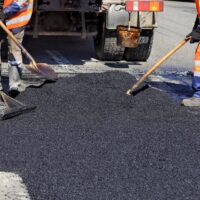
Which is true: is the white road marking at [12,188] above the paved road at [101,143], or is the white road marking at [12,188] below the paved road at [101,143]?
above

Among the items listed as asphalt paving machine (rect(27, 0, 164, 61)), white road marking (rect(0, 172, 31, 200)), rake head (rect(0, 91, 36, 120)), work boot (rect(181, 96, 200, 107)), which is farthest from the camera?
asphalt paving machine (rect(27, 0, 164, 61))

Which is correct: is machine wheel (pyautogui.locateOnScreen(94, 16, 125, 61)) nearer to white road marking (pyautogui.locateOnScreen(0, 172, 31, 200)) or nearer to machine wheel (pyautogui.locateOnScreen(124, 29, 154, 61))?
machine wheel (pyautogui.locateOnScreen(124, 29, 154, 61))

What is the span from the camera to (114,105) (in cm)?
609

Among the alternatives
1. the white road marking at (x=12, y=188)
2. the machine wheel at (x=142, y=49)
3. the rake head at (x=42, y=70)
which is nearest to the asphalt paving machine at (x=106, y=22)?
the machine wheel at (x=142, y=49)

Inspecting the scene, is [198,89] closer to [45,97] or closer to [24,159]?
[45,97]

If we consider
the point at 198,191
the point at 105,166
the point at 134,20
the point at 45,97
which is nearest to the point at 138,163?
the point at 105,166

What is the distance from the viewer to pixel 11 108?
548cm

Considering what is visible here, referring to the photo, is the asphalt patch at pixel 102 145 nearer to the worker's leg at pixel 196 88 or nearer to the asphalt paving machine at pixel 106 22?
the worker's leg at pixel 196 88

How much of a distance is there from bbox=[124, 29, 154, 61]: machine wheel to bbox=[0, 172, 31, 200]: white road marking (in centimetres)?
465

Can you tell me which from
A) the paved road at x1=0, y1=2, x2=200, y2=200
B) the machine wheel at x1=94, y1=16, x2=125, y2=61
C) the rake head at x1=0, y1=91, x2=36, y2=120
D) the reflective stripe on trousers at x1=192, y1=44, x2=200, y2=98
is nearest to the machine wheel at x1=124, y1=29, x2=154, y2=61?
the machine wheel at x1=94, y1=16, x2=125, y2=61

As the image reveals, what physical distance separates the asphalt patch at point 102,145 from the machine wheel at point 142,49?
1.88 meters

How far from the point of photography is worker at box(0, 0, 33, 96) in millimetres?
6133

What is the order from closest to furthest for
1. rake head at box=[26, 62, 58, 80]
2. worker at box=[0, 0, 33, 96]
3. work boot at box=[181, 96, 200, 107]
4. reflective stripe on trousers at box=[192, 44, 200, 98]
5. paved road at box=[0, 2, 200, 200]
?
paved road at box=[0, 2, 200, 200] < worker at box=[0, 0, 33, 96] < work boot at box=[181, 96, 200, 107] < reflective stripe on trousers at box=[192, 44, 200, 98] < rake head at box=[26, 62, 58, 80]

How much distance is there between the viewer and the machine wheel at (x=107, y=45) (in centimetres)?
824
